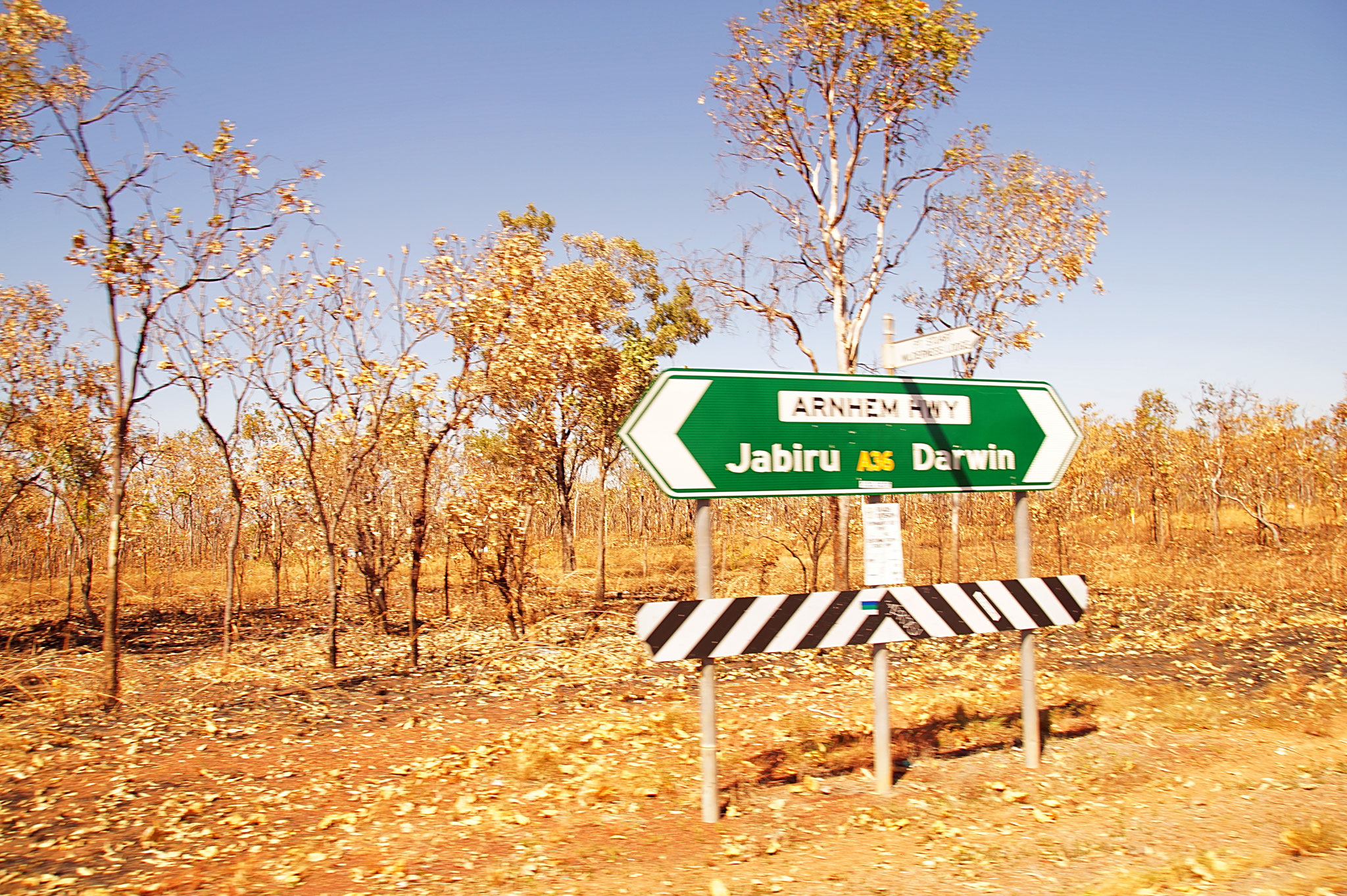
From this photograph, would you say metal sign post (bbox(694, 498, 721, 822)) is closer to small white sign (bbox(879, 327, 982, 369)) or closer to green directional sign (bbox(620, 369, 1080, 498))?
green directional sign (bbox(620, 369, 1080, 498))

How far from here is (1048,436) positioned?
705 cm

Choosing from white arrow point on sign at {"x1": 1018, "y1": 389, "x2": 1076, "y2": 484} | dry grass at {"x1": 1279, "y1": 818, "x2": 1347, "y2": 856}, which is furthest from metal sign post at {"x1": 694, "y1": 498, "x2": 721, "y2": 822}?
dry grass at {"x1": 1279, "y1": 818, "x2": 1347, "y2": 856}

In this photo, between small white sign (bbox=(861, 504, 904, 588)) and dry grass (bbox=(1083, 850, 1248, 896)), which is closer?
dry grass (bbox=(1083, 850, 1248, 896))

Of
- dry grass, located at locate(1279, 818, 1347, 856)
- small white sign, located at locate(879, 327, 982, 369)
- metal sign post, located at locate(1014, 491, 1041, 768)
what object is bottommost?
dry grass, located at locate(1279, 818, 1347, 856)

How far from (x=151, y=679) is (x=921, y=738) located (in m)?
11.5

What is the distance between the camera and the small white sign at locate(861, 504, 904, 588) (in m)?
6.24

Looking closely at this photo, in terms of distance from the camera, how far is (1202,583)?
22.2 meters

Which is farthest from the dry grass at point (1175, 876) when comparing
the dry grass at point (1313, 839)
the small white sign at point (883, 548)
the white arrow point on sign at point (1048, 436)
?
the white arrow point on sign at point (1048, 436)

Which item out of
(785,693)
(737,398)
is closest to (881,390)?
(737,398)

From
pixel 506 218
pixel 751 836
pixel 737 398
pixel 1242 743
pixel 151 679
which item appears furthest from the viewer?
pixel 506 218

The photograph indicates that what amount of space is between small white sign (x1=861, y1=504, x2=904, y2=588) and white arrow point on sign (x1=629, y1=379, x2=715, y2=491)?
4.58 ft

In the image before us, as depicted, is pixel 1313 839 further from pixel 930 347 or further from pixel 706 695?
pixel 930 347

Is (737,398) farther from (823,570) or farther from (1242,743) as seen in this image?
(823,570)

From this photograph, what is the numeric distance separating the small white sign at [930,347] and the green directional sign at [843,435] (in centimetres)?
21
